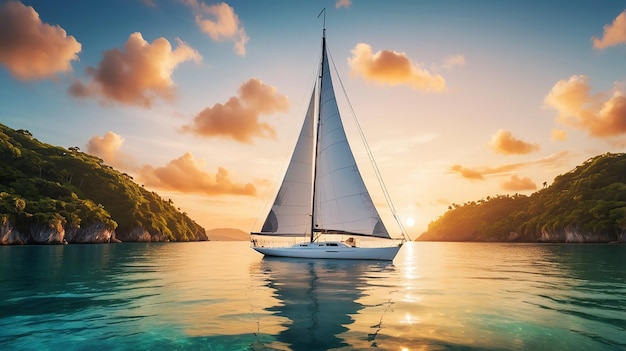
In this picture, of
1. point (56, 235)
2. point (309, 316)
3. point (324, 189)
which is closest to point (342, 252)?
point (324, 189)

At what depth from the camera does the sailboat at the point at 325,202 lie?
34531 millimetres

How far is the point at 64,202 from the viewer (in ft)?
301

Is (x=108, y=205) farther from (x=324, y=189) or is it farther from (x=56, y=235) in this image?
(x=324, y=189)

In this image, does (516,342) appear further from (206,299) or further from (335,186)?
(335,186)

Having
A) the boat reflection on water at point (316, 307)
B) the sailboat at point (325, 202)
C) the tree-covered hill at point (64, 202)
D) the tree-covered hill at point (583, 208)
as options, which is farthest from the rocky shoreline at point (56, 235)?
the tree-covered hill at point (583, 208)

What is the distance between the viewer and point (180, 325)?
1094 centimetres

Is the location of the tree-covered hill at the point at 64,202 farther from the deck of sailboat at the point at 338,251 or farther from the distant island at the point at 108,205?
the deck of sailboat at the point at 338,251

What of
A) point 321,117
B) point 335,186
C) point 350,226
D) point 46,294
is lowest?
point 46,294

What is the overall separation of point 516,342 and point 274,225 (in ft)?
96.2

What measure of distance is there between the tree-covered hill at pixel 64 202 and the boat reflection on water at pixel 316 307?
252 feet

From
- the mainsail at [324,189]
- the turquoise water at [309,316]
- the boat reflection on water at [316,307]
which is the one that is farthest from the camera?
the mainsail at [324,189]

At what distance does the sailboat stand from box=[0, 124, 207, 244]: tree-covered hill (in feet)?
217

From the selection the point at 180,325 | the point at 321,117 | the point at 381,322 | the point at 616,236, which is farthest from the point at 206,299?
the point at 616,236

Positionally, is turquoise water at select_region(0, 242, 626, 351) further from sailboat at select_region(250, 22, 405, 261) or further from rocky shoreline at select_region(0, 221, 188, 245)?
rocky shoreline at select_region(0, 221, 188, 245)
